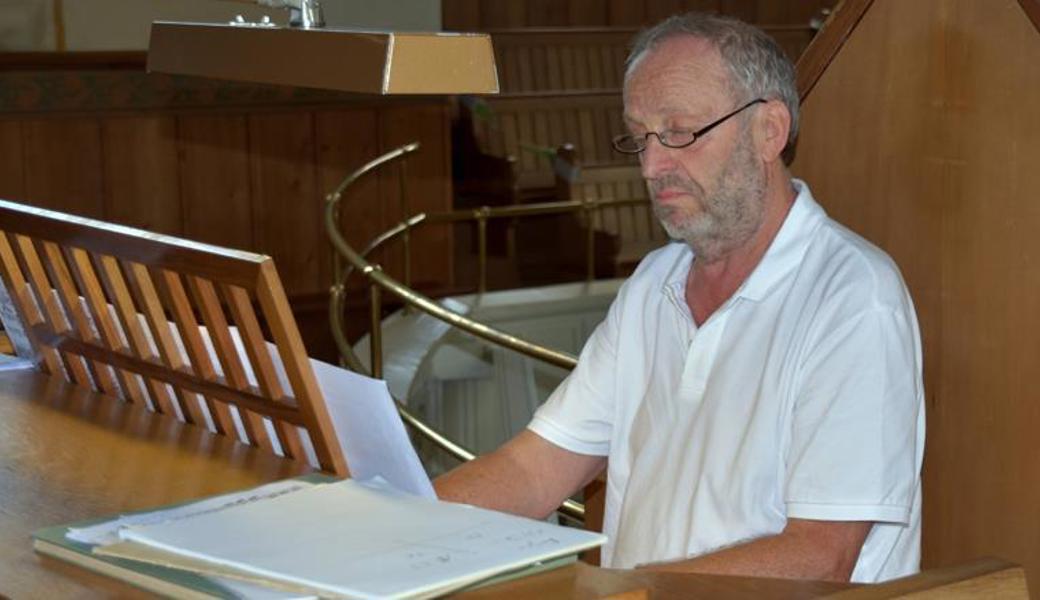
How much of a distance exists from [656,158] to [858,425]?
0.42 metres

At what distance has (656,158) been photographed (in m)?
2.05

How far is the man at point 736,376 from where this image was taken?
188 centimetres

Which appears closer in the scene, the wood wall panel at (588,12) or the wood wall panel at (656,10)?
the wood wall panel at (588,12)

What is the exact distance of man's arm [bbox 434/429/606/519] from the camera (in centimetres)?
212

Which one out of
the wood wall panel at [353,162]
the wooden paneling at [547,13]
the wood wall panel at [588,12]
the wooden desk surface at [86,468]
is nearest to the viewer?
the wooden desk surface at [86,468]

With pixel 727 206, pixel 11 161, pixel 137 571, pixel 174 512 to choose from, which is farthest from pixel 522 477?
pixel 11 161

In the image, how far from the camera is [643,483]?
216cm

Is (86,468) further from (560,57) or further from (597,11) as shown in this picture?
(597,11)

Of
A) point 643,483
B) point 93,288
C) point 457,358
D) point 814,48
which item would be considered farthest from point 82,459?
point 457,358

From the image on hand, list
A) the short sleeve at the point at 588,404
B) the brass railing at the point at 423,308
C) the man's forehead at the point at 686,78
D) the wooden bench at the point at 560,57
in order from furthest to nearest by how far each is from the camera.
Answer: the wooden bench at the point at 560,57 → the brass railing at the point at 423,308 → the short sleeve at the point at 588,404 → the man's forehead at the point at 686,78

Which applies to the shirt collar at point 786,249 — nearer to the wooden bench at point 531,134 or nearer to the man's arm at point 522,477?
the man's arm at point 522,477

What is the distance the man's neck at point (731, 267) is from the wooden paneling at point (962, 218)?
0.79 feet

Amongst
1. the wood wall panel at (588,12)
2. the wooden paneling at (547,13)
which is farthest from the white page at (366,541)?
the wood wall panel at (588,12)

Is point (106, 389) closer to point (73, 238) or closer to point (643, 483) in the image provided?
point (73, 238)
